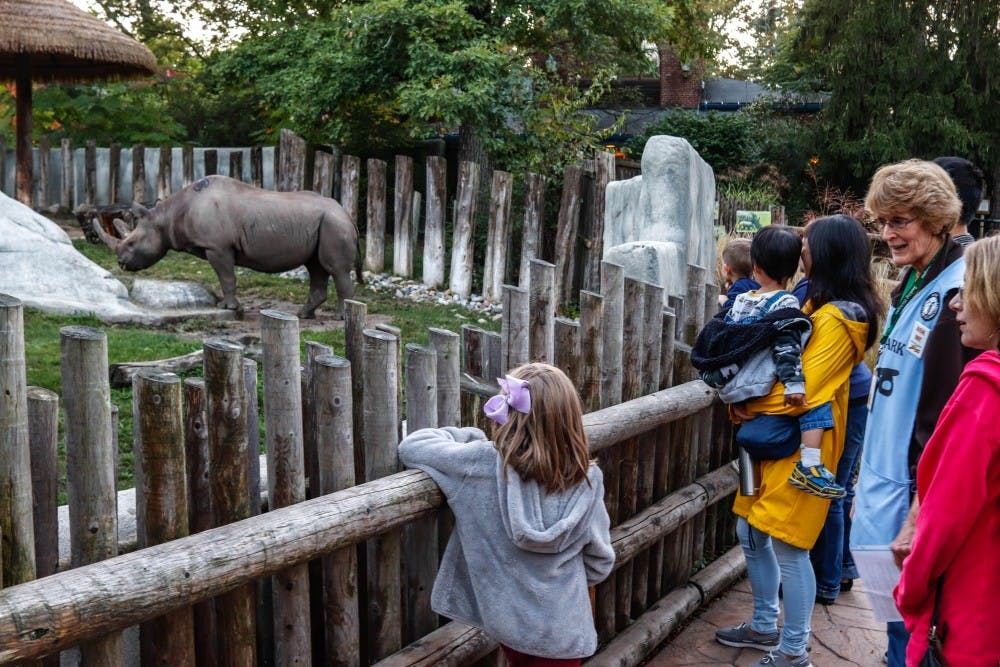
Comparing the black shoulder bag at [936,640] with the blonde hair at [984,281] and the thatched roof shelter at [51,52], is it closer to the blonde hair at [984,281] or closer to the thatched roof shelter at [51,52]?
the blonde hair at [984,281]

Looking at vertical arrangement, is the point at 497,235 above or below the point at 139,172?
below

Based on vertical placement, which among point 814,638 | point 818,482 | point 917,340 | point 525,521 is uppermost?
point 917,340

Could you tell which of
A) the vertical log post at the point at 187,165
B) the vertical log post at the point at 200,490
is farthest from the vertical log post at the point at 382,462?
the vertical log post at the point at 187,165

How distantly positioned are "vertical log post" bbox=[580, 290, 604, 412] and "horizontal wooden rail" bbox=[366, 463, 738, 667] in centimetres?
52

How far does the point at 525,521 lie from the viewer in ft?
8.46

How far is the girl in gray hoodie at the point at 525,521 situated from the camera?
259 cm

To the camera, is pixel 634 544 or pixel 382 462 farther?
pixel 634 544

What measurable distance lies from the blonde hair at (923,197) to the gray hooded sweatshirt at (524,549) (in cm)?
119

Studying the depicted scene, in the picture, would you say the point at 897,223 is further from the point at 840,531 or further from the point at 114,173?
the point at 114,173

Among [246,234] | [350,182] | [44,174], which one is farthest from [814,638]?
[44,174]

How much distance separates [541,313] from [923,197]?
1.26 m

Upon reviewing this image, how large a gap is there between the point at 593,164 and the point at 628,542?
8.44 meters

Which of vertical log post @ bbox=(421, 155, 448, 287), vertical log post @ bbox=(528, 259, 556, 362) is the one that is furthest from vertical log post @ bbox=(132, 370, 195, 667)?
vertical log post @ bbox=(421, 155, 448, 287)

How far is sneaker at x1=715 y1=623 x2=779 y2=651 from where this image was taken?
387 cm
